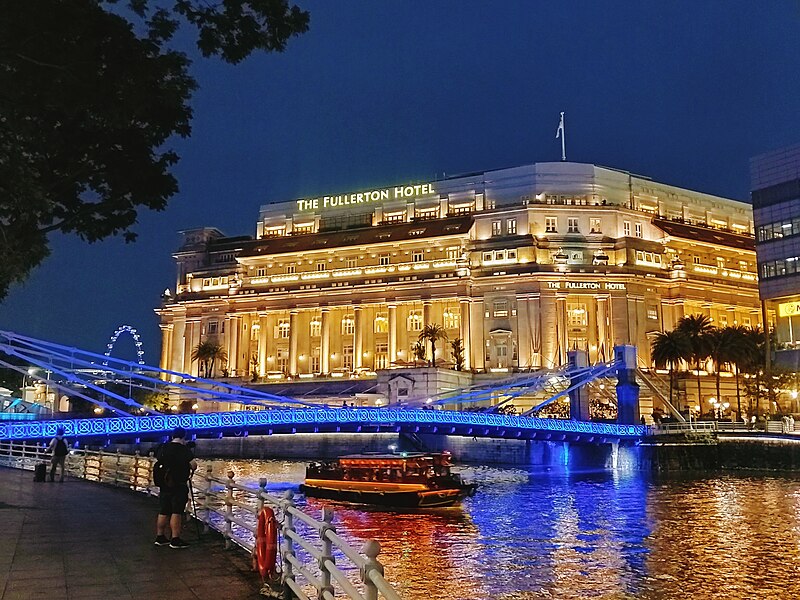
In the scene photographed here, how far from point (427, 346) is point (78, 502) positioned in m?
94.3

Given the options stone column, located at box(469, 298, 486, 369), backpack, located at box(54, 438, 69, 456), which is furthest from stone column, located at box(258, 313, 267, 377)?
backpack, located at box(54, 438, 69, 456)

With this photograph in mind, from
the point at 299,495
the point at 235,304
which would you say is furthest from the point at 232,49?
the point at 235,304

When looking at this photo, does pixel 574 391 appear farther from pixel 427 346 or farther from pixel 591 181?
pixel 591 181

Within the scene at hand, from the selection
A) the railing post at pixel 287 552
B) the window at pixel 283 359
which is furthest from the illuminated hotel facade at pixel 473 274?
the railing post at pixel 287 552

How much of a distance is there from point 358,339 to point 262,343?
59.1 ft

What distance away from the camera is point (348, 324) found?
419 ft

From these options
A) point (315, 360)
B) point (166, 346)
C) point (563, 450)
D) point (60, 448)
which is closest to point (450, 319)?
point (315, 360)

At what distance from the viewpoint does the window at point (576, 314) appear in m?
115

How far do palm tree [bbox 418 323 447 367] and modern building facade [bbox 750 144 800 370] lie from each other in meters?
42.0

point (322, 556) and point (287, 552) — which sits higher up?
point (322, 556)

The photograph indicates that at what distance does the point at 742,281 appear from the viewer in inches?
4872

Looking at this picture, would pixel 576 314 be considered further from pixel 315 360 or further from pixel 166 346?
pixel 166 346

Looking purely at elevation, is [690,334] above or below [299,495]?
above

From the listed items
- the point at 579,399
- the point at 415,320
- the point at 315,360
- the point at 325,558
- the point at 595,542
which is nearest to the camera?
the point at 325,558
